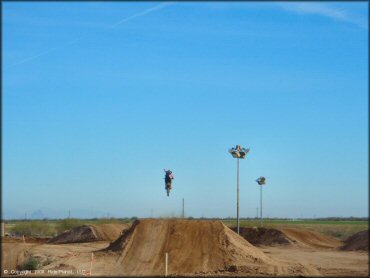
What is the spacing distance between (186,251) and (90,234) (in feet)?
107

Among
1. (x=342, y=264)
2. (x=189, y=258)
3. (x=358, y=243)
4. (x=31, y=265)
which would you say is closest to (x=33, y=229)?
(x=31, y=265)

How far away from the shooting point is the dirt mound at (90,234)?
225 ft

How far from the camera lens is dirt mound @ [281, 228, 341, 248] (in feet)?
207

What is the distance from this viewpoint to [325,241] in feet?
215

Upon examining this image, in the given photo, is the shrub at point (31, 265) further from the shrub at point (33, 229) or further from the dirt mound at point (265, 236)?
the shrub at point (33, 229)

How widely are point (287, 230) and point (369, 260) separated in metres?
30.3

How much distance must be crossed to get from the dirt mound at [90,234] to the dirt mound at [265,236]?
1378cm

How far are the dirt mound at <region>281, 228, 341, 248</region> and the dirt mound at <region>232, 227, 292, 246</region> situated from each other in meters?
0.72

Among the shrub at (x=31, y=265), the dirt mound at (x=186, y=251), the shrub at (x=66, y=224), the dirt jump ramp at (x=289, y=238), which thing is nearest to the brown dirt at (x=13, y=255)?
the shrub at (x=31, y=265)

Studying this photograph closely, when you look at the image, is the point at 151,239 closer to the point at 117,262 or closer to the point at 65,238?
the point at 117,262

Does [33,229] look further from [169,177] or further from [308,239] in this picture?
[169,177]

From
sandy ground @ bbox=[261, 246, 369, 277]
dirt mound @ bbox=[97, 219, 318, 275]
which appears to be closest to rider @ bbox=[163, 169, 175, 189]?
dirt mound @ bbox=[97, 219, 318, 275]

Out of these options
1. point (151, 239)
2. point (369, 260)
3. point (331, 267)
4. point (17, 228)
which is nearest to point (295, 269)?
point (331, 267)

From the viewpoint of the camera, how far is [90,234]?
69.1 metres
